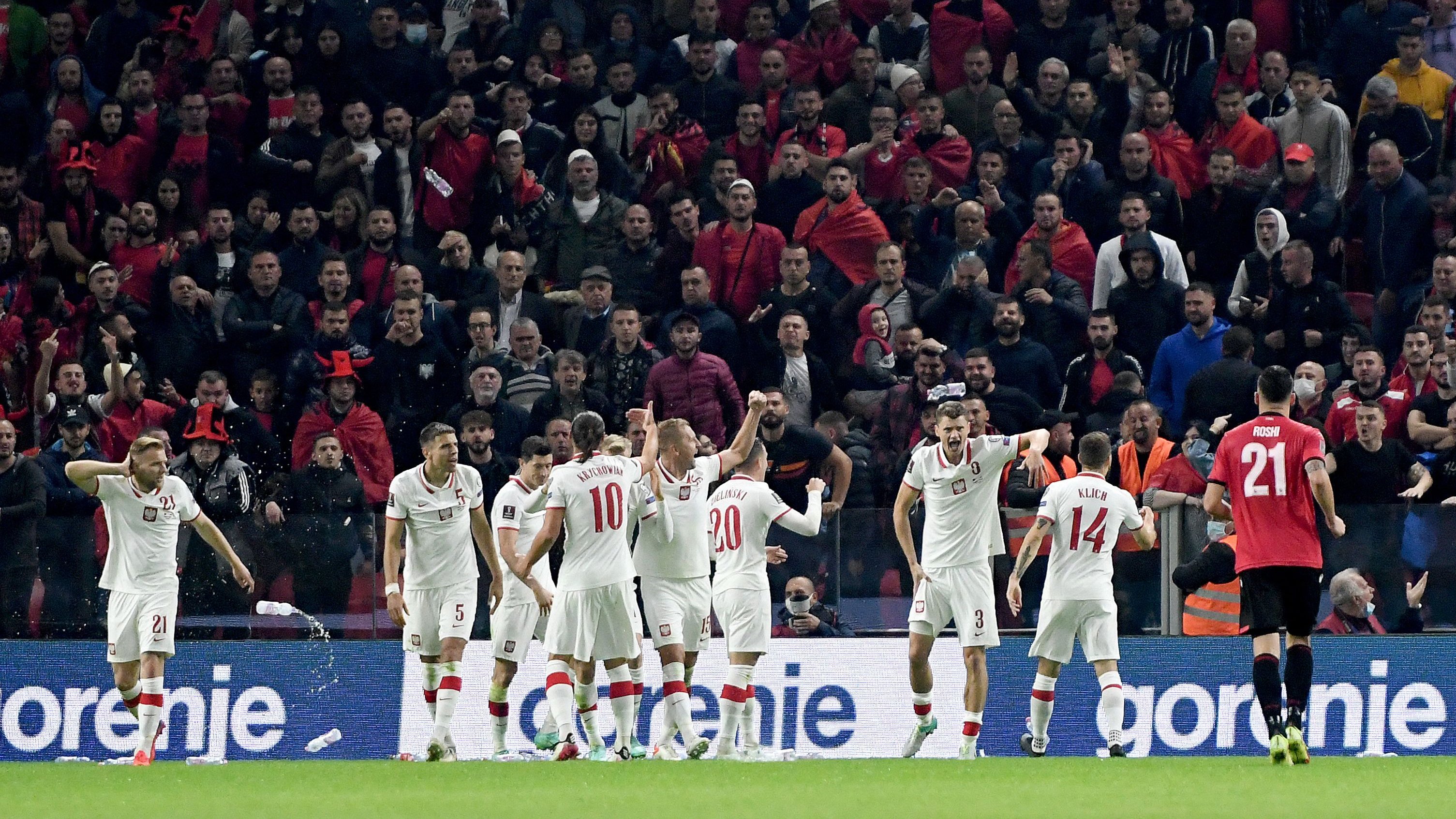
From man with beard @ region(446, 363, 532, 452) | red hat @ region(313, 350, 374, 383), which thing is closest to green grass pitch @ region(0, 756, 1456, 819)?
man with beard @ region(446, 363, 532, 452)

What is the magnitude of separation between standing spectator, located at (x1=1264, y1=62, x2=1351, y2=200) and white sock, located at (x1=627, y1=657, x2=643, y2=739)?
8.30 metres

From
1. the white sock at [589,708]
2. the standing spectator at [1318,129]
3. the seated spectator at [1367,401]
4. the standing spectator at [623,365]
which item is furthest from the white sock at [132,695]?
the standing spectator at [1318,129]

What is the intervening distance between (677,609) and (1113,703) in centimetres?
298

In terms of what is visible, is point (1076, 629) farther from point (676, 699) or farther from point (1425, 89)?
point (1425, 89)

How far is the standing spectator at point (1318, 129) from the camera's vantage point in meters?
19.2

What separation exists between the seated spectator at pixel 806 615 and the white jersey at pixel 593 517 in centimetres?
286

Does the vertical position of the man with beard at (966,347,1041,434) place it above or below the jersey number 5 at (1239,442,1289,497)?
above

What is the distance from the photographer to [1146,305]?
1811 cm

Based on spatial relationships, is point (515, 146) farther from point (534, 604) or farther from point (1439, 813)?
point (1439, 813)

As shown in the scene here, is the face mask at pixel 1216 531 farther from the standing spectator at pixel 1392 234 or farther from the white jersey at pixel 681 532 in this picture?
the white jersey at pixel 681 532

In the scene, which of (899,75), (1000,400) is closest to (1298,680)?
(1000,400)

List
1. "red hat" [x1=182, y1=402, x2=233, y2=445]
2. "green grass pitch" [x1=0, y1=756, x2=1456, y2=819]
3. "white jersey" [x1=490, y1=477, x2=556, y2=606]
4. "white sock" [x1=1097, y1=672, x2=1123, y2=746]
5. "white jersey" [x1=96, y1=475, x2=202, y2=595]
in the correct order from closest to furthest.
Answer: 1. "green grass pitch" [x1=0, y1=756, x2=1456, y2=819]
2. "white sock" [x1=1097, y1=672, x2=1123, y2=746]
3. "white jersey" [x1=96, y1=475, x2=202, y2=595]
4. "white jersey" [x1=490, y1=477, x2=556, y2=606]
5. "red hat" [x1=182, y1=402, x2=233, y2=445]

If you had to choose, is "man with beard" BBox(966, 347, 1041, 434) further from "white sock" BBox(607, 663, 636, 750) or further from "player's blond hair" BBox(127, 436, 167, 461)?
"player's blond hair" BBox(127, 436, 167, 461)

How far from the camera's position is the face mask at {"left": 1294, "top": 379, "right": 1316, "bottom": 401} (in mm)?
16422
